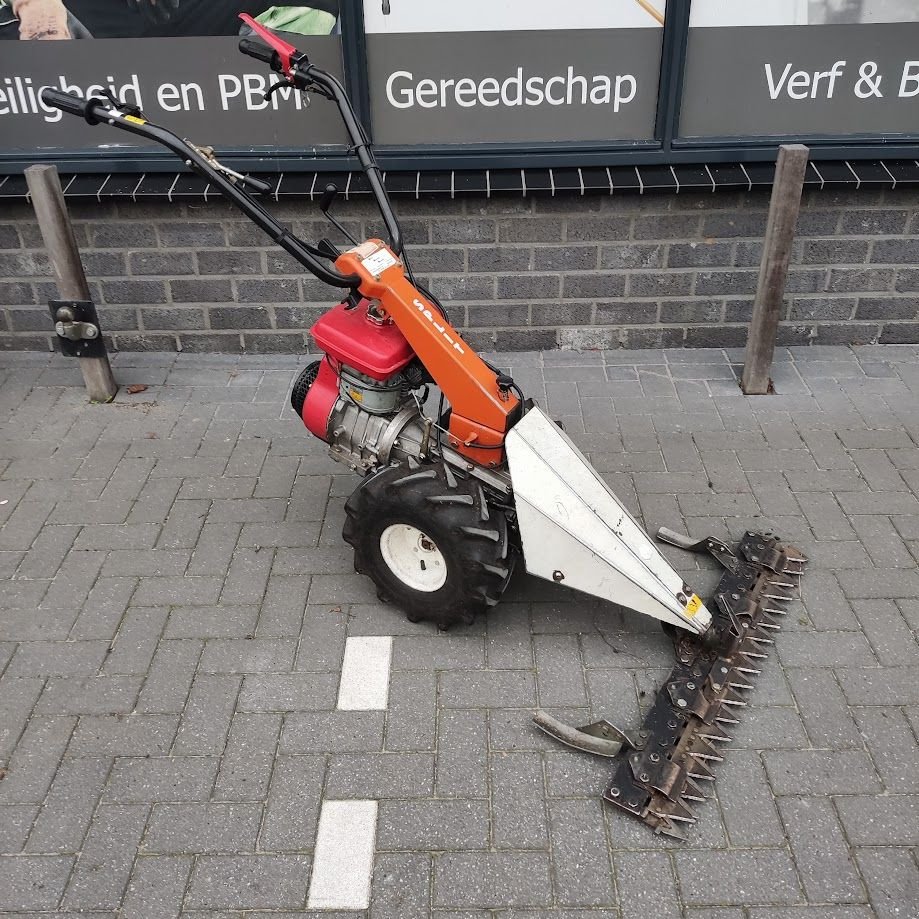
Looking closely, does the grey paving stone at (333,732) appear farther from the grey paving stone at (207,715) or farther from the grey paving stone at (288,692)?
the grey paving stone at (207,715)

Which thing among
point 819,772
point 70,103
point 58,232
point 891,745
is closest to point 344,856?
point 819,772

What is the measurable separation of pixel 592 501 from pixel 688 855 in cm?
118

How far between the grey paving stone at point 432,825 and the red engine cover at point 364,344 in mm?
1483

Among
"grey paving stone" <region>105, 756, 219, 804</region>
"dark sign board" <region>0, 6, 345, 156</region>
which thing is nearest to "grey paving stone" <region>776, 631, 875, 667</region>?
"grey paving stone" <region>105, 756, 219, 804</region>

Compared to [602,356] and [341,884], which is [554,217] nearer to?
[602,356]

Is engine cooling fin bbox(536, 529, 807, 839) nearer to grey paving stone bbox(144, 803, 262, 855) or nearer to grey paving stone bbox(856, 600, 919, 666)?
grey paving stone bbox(856, 600, 919, 666)

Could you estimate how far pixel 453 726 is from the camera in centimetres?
309

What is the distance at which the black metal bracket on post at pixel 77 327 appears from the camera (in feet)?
15.6

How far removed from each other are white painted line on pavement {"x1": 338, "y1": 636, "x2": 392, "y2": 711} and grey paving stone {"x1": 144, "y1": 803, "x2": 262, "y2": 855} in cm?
51

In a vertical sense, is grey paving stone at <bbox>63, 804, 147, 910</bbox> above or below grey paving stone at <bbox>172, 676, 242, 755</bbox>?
above

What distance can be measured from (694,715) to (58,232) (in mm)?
3823

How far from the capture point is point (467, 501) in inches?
126

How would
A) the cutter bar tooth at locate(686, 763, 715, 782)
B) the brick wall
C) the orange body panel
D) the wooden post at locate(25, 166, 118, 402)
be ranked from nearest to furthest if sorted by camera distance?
1. the cutter bar tooth at locate(686, 763, 715, 782)
2. the orange body panel
3. the wooden post at locate(25, 166, 118, 402)
4. the brick wall

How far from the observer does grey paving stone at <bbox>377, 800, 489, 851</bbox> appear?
107 inches
